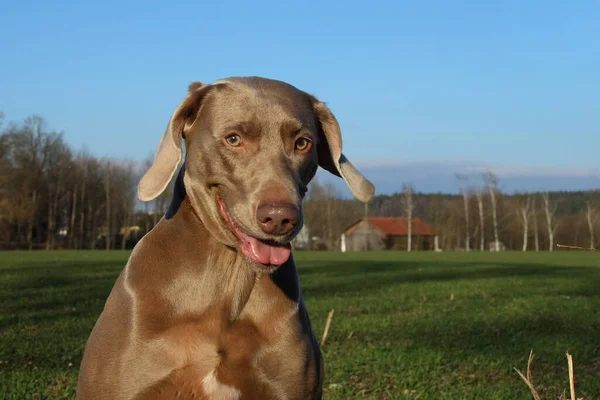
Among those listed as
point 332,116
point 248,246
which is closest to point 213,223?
point 248,246

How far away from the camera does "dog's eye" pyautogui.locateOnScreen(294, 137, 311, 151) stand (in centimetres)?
363

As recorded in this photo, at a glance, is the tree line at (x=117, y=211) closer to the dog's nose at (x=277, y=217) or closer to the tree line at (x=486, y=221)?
the tree line at (x=486, y=221)

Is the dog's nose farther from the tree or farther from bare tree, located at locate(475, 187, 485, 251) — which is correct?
bare tree, located at locate(475, 187, 485, 251)

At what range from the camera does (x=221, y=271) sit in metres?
3.62

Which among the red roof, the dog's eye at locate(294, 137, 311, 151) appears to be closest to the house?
the red roof

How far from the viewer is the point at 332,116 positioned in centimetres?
401

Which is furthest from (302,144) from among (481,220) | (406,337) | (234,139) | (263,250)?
(481,220)

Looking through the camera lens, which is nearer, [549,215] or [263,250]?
[263,250]

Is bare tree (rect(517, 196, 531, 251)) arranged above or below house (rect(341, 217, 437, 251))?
above

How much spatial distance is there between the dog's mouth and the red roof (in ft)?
352

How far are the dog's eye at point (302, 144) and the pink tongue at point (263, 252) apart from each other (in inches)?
20.2

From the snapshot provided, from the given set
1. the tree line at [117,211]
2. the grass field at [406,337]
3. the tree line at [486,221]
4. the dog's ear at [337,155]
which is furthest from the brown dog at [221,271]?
the tree line at [486,221]

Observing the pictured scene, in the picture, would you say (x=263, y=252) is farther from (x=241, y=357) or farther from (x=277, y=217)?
(x=241, y=357)

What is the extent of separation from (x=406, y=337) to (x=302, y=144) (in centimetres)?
685
